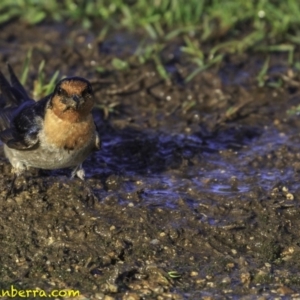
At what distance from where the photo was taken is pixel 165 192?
19.9 feet

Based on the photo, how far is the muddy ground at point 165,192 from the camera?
16.7 feet

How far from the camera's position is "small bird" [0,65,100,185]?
18.9ft

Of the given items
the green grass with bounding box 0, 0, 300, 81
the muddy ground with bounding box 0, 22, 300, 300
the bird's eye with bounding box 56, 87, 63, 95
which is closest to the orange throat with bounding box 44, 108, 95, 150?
the bird's eye with bounding box 56, 87, 63, 95

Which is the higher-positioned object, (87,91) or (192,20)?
(87,91)

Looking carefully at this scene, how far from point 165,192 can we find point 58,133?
855 mm

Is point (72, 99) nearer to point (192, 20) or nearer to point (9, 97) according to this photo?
point (9, 97)

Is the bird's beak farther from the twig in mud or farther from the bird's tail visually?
the twig in mud

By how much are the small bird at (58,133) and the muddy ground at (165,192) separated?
160 mm

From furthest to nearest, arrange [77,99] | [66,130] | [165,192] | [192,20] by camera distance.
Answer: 1. [192,20]
2. [165,192]
3. [66,130]
4. [77,99]

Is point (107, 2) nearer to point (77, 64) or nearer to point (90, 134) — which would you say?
point (77, 64)

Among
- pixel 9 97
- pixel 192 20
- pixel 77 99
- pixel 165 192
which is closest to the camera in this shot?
pixel 77 99

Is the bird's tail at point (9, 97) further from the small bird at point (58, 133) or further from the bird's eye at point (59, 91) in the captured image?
the bird's eye at point (59, 91)

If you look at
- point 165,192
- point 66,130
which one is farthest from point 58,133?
point 165,192

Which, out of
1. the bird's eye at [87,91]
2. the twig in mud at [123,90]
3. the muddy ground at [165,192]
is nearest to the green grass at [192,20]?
the muddy ground at [165,192]
